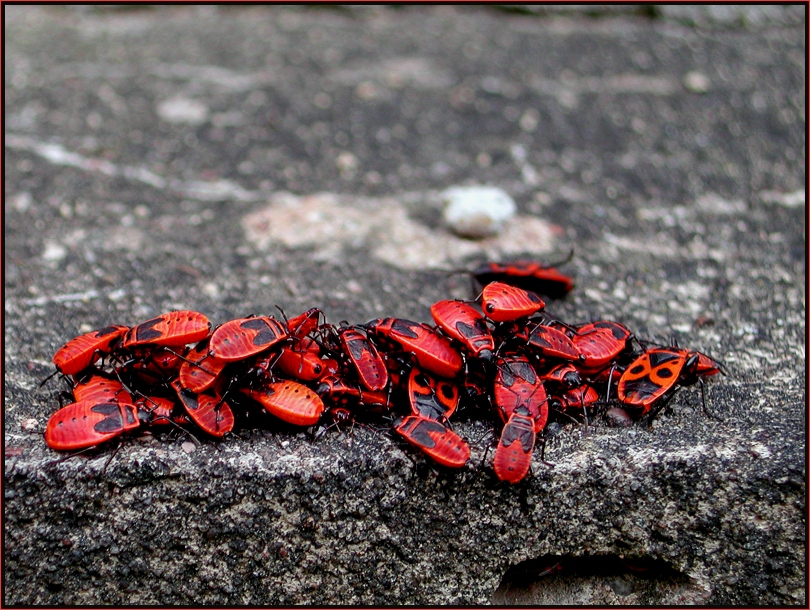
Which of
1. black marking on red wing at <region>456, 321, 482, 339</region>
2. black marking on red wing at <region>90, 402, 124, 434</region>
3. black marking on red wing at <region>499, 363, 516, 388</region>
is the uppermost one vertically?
black marking on red wing at <region>456, 321, 482, 339</region>

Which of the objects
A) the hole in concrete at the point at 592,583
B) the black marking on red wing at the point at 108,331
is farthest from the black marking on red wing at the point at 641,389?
the black marking on red wing at the point at 108,331

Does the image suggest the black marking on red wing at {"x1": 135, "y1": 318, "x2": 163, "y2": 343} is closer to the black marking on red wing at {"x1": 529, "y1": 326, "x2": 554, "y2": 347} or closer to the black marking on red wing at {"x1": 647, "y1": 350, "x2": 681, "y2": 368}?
the black marking on red wing at {"x1": 529, "y1": 326, "x2": 554, "y2": 347}

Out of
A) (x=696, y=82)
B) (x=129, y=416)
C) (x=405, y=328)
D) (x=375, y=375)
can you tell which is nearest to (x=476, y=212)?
(x=405, y=328)

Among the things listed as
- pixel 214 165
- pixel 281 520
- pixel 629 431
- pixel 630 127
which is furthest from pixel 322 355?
pixel 630 127

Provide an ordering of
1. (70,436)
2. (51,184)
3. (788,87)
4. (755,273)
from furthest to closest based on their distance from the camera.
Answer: (788,87)
(51,184)
(755,273)
(70,436)

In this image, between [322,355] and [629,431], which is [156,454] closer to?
Result: [322,355]

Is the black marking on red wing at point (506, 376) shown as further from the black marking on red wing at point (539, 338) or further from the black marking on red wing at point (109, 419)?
the black marking on red wing at point (109, 419)

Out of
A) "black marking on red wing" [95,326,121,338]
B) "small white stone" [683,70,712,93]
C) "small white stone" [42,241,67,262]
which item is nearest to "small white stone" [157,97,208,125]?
"small white stone" [42,241,67,262]
